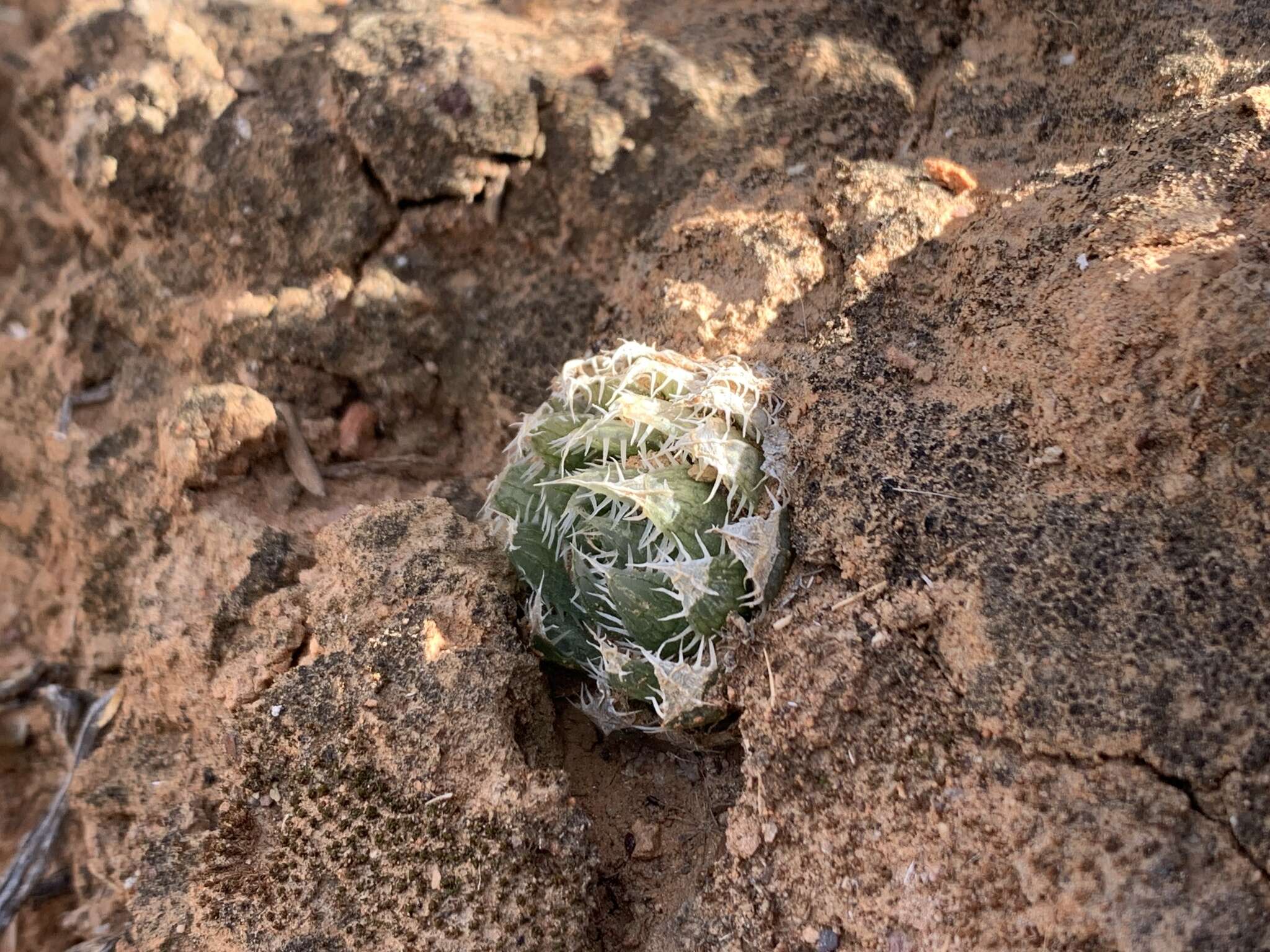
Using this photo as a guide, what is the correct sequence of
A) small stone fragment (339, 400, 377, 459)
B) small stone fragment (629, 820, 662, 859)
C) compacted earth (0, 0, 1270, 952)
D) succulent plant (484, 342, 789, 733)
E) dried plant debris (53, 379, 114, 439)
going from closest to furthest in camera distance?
compacted earth (0, 0, 1270, 952), succulent plant (484, 342, 789, 733), small stone fragment (629, 820, 662, 859), small stone fragment (339, 400, 377, 459), dried plant debris (53, 379, 114, 439)

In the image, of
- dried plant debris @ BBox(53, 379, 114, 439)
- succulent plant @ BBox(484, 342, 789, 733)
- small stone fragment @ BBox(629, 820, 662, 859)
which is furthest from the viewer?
dried plant debris @ BBox(53, 379, 114, 439)

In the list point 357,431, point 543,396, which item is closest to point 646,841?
point 543,396

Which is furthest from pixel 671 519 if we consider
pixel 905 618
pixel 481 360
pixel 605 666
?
pixel 481 360

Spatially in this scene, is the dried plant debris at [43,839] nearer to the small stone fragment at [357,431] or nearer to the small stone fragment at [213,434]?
the small stone fragment at [213,434]

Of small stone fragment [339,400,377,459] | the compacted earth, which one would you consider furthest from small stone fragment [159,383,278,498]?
small stone fragment [339,400,377,459]

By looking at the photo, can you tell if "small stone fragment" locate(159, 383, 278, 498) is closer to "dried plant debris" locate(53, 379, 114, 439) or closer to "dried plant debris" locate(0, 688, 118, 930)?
"dried plant debris" locate(53, 379, 114, 439)

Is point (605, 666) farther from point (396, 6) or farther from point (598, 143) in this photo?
point (396, 6)

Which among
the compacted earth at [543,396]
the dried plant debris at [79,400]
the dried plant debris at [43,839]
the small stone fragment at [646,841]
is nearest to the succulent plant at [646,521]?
the compacted earth at [543,396]
